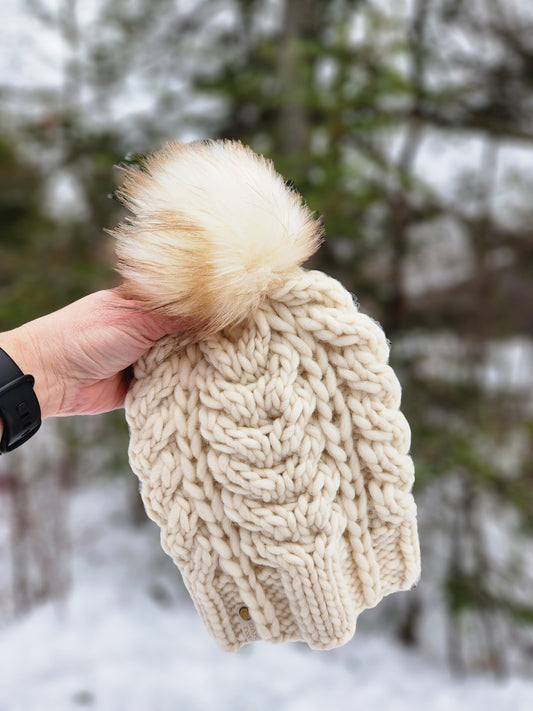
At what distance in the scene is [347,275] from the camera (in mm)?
2178

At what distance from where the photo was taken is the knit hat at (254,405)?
2.09ft

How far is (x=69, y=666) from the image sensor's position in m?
1.99

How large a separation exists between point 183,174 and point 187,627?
2.05 m

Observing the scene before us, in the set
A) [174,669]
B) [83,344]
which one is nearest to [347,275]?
[174,669]

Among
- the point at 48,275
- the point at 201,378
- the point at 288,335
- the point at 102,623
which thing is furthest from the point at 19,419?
the point at 102,623

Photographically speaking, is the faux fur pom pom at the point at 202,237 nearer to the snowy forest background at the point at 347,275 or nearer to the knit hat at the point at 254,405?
the knit hat at the point at 254,405

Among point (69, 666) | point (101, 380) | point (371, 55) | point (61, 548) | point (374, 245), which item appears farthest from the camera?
point (61, 548)

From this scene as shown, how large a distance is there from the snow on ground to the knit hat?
4.74ft

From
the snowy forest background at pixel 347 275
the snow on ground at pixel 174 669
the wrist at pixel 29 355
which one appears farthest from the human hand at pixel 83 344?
the snow on ground at pixel 174 669

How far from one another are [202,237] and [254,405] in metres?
0.18

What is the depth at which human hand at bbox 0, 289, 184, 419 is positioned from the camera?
0.69 m

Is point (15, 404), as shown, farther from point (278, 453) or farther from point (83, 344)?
point (278, 453)

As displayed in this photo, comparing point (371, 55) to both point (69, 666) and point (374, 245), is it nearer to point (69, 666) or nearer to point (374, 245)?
point (374, 245)

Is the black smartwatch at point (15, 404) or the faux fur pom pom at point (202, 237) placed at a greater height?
the faux fur pom pom at point (202, 237)
